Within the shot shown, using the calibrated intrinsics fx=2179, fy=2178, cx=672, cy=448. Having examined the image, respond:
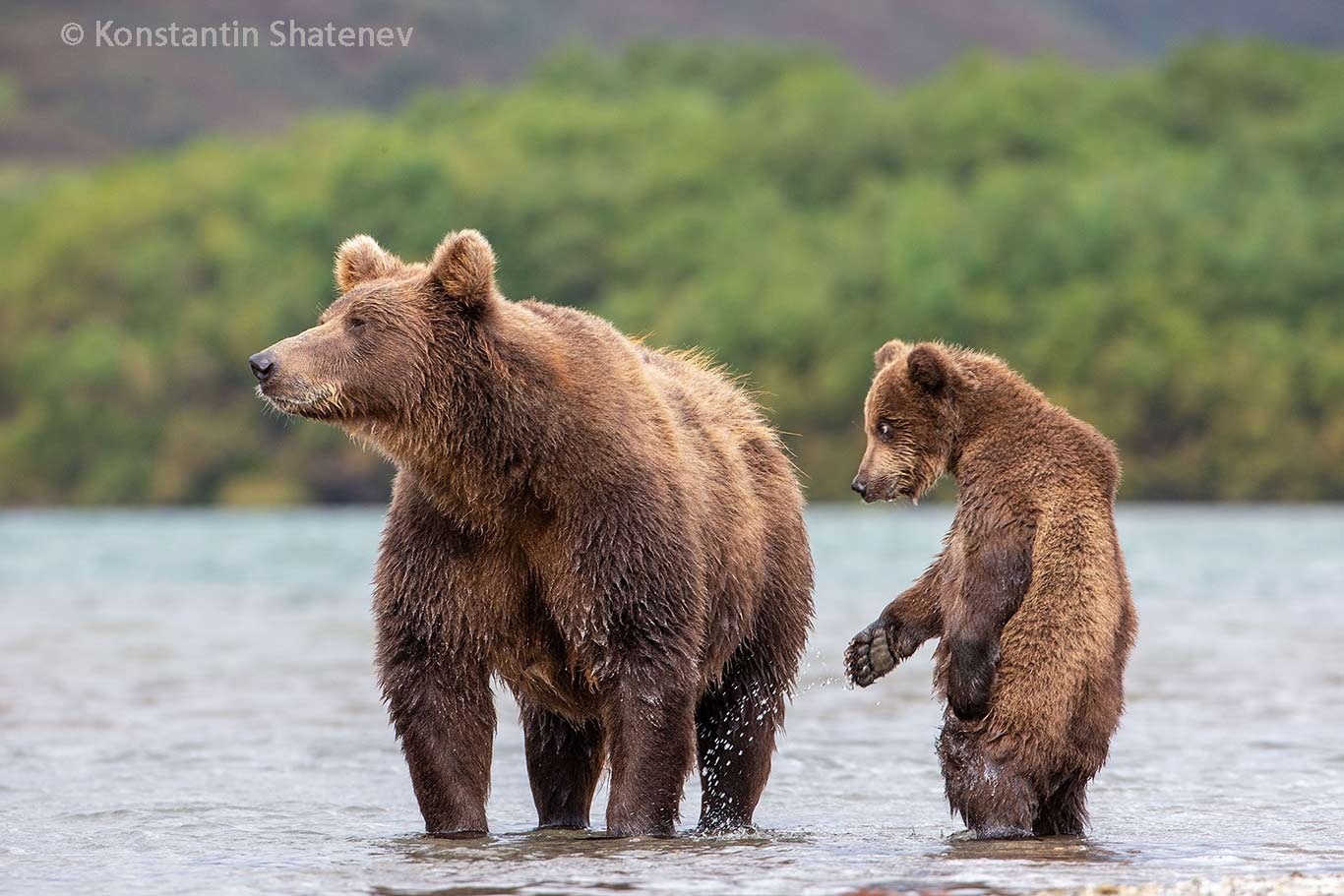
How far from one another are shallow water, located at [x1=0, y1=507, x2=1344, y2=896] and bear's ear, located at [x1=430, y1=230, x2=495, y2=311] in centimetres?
204

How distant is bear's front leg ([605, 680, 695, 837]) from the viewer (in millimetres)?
8039

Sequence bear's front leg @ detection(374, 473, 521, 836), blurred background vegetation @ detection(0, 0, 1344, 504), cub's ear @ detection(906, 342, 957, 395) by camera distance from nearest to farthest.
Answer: bear's front leg @ detection(374, 473, 521, 836) → cub's ear @ detection(906, 342, 957, 395) → blurred background vegetation @ detection(0, 0, 1344, 504)

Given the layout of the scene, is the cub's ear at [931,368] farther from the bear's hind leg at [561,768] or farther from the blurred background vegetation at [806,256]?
the blurred background vegetation at [806,256]

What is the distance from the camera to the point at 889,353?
8.73 meters

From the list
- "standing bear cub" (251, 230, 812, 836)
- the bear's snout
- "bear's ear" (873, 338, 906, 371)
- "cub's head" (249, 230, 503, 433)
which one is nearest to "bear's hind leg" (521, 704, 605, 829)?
"standing bear cub" (251, 230, 812, 836)

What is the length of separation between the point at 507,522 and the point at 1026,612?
6.26 feet

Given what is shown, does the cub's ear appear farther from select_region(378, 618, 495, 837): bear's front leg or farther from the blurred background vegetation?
the blurred background vegetation

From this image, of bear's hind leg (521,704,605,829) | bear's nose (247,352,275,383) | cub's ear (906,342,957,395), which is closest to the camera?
bear's nose (247,352,275,383)

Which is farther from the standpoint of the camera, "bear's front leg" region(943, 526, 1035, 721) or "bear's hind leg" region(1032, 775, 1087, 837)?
"bear's hind leg" region(1032, 775, 1087, 837)

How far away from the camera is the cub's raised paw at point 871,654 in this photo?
28.0ft

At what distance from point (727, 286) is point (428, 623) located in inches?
2619

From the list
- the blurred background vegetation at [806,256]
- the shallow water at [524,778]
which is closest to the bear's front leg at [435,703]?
the shallow water at [524,778]

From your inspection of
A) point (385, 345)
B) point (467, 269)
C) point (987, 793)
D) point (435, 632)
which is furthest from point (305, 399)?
point (987, 793)

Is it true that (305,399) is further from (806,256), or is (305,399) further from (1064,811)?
(806,256)
